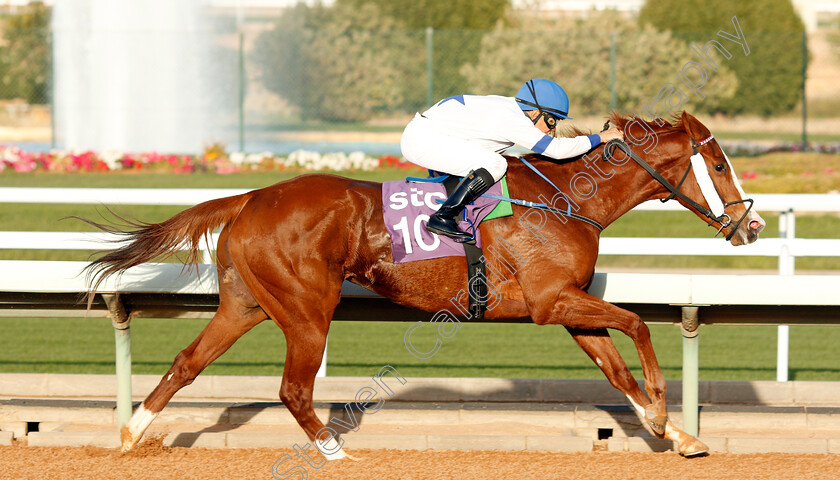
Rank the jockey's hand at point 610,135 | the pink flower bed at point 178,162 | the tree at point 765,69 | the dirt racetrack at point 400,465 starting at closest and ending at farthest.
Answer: the dirt racetrack at point 400,465 → the jockey's hand at point 610,135 → the pink flower bed at point 178,162 → the tree at point 765,69

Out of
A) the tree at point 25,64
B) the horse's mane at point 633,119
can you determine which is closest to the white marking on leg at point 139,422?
the horse's mane at point 633,119

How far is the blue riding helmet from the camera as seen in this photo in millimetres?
4566

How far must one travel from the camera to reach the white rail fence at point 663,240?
5.80m

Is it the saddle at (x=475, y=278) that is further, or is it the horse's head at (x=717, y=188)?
the horse's head at (x=717, y=188)

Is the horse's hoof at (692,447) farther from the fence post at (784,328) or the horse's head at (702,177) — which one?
the fence post at (784,328)

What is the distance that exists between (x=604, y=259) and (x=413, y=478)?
7.87 metres

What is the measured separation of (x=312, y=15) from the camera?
105 feet

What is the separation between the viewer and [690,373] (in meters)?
4.57

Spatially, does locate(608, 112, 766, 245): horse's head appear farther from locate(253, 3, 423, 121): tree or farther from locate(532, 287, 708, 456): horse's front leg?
locate(253, 3, 423, 121): tree

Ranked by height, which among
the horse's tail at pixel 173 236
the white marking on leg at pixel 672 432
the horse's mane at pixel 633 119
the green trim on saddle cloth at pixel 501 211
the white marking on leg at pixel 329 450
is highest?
the horse's mane at pixel 633 119

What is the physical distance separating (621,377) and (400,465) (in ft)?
3.45

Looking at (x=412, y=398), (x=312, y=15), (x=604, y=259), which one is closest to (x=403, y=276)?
(x=412, y=398)

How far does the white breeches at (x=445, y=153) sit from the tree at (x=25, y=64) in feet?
51.1

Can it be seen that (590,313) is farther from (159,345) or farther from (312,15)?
(312,15)
